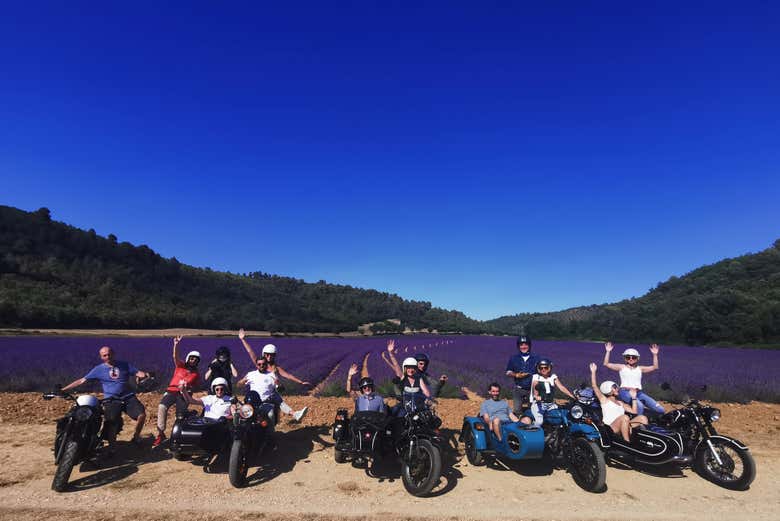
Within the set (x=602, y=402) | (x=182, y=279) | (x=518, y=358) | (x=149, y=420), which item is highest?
(x=182, y=279)

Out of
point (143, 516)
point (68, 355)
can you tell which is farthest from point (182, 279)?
point (143, 516)

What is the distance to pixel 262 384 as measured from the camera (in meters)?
5.70

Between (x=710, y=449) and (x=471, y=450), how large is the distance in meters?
3.03

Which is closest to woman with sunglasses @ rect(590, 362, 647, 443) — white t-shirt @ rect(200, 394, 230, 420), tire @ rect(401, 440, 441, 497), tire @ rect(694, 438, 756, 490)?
tire @ rect(694, 438, 756, 490)

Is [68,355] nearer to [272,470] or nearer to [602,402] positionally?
[272,470]

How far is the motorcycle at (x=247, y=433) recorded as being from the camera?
442cm

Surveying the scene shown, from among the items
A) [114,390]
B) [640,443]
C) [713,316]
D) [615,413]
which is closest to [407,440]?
[615,413]

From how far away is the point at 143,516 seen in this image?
3709 mm

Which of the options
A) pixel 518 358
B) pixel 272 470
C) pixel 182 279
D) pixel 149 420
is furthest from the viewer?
pixel 182 279

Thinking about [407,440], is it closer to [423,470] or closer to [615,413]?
[423,470]

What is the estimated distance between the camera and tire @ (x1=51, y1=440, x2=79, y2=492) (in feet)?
13.7

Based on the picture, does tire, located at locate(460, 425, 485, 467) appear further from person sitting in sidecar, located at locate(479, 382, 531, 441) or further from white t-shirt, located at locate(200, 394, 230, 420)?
white t-shirt, located at locate(200, 394, 230, 420)

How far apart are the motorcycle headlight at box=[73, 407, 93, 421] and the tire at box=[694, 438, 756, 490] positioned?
7738 millimetres

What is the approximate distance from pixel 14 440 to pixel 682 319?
47762 mm
